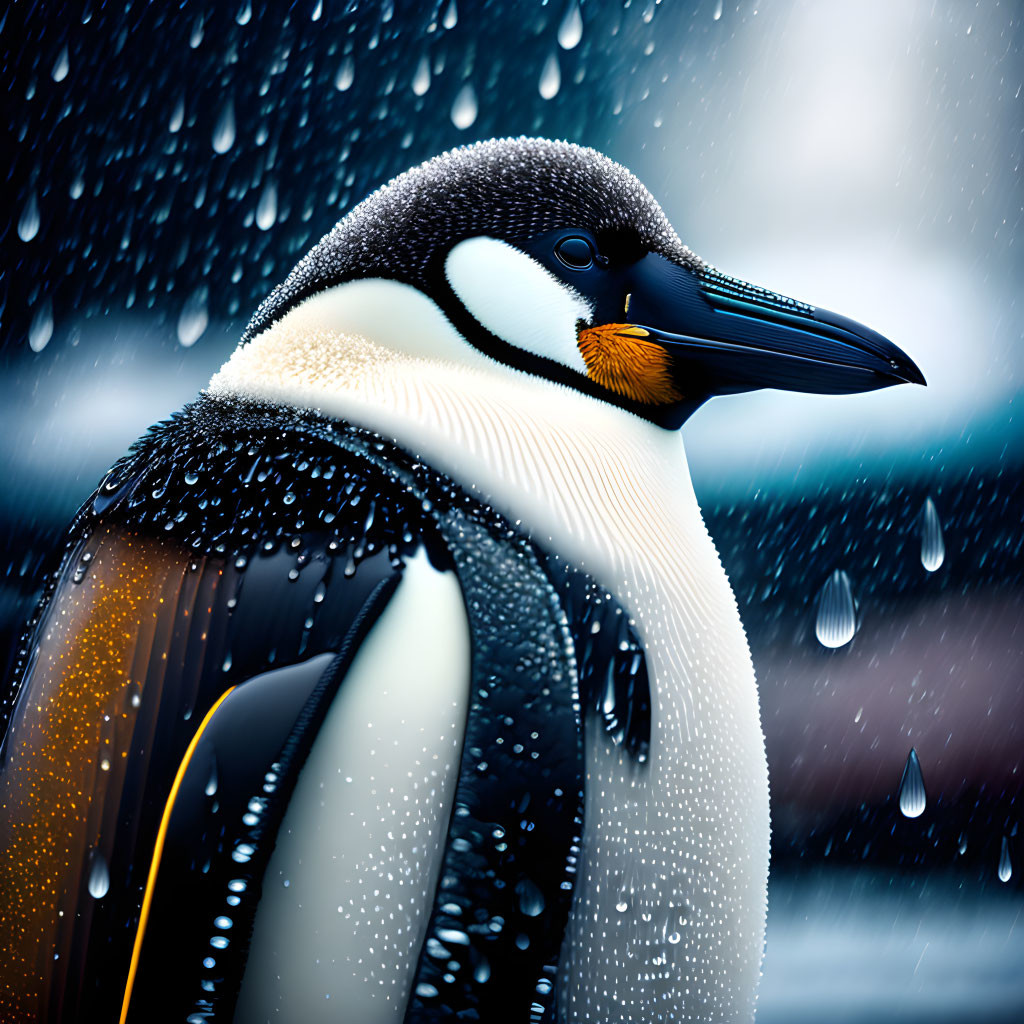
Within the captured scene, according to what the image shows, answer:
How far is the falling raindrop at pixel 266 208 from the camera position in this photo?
0.98 metres

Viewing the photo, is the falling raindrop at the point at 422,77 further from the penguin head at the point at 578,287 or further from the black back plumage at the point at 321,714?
the black back plumage at the point at 321,714

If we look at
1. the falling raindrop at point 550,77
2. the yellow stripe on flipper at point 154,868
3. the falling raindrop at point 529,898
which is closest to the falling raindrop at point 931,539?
the falling raindrop at point 550,77

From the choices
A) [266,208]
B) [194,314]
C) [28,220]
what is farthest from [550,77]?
[28,220]

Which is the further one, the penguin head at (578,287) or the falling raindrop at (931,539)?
the falling raindrop at (931,539)

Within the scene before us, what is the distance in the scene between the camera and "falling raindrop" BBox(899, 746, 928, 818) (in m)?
0.97

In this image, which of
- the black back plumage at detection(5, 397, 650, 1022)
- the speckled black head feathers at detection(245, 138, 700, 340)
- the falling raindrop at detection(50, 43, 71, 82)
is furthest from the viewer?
the falling raindrop at detection(50, 43, 71, 82)

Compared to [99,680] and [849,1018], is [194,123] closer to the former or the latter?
[99,680]

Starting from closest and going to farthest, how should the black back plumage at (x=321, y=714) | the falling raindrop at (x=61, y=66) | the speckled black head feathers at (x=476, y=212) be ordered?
1. the black back plumage at (x=321, y=714)
2. the speckled black head feathers at (x=476, y=212)
3. the falling raindrop at (x=61, y=66)

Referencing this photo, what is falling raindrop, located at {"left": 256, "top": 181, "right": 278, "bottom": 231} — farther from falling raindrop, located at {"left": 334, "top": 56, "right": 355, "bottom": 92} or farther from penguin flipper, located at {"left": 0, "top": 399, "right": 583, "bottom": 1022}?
penguin flipper, located at {"left": 0, "top": 399, "right": 583, "bottom": 1022}

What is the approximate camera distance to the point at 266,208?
98 centimetres

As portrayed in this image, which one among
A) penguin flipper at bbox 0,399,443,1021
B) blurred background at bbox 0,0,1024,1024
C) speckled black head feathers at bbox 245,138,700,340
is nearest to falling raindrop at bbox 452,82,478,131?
blurred background at bbox 0,0,1024,1024

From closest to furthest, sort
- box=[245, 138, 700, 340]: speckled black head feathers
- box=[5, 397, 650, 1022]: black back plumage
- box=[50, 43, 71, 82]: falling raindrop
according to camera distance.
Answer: box=[5, 397, 650, 1022]: black back plumage, box=[245, 138, 700, 340]: speckled black head feathers, box=[50, 43, 71, 82]: falling raindrop

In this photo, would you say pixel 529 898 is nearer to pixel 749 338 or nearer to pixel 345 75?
pixel 749 338

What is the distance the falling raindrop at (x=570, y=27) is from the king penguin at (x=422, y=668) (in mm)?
420
